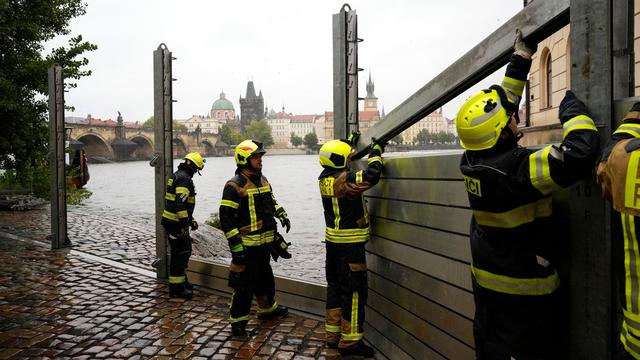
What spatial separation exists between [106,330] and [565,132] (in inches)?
198

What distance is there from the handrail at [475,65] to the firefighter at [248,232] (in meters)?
1.58

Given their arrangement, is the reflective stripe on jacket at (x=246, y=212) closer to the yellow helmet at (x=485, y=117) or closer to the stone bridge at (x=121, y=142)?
the yellow helmet at (x=485, y=117)

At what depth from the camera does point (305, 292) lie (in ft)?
19.4

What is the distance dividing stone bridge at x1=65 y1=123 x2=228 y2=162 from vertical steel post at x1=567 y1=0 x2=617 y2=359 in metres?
74.5

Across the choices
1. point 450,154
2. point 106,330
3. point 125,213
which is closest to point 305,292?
point 106,330

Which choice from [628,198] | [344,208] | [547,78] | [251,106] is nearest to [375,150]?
[344,208]

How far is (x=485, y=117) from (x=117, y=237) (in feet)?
35.1

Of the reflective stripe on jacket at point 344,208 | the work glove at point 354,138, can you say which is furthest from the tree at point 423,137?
the reflective stripe on jacket at point 344,208

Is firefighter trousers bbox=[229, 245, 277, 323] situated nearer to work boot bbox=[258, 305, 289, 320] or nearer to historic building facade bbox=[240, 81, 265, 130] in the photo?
work boot bbox=[258, 305, 289, 320]

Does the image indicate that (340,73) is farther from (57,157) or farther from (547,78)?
(547,78)

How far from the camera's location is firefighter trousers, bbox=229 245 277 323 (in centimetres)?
529

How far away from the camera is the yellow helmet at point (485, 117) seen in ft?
7.91

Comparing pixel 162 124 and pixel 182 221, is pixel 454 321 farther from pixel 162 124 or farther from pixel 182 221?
pixel 162 124

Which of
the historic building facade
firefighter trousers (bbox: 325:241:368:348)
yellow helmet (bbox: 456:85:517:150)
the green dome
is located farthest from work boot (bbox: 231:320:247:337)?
the green dome
